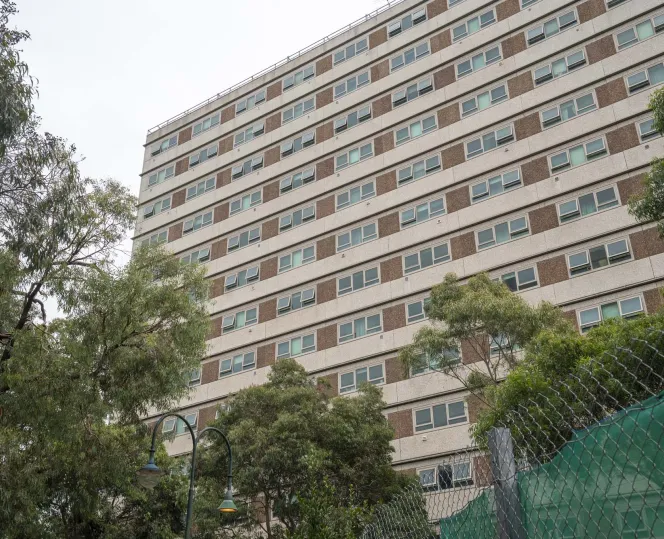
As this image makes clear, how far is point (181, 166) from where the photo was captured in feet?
161

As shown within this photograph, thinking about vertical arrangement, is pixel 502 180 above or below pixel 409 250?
above

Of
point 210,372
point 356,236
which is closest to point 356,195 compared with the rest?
point 356,236

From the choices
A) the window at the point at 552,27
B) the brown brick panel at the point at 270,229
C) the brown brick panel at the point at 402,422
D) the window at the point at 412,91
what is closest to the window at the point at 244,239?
the brown brick panel at the point at 270,229

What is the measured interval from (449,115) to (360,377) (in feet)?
48.4

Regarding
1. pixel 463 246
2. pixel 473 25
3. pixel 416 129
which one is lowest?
pixel 463 246

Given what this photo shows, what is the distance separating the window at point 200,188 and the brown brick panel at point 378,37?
1343cm

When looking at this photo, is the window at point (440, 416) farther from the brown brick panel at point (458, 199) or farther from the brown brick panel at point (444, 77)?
the brown brick panel at point (444, 77)

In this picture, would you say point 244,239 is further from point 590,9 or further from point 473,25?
point 590,9

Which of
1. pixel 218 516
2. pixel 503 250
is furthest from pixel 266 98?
pixel 218 516

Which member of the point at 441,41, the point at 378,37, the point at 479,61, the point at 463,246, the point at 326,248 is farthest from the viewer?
the point at 378,37

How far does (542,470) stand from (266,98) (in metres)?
44.9

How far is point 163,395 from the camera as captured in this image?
18.6 metres

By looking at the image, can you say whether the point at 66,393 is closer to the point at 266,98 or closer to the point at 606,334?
the point at 606,334

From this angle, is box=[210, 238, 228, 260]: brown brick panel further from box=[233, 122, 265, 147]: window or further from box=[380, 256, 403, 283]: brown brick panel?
box=[380, 256, 403, 283]: brown brick panel
